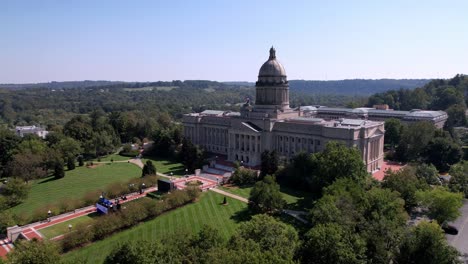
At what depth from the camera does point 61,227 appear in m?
45.6

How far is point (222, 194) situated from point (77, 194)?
80.6ft

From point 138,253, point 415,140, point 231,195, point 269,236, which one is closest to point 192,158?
point 231,195

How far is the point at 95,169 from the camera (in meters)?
75.7

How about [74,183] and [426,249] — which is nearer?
[426,249]

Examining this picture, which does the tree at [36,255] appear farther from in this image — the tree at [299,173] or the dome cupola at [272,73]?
the dome cupola at [272,73]

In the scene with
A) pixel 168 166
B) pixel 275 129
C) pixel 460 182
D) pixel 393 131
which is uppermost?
pixel 275 129

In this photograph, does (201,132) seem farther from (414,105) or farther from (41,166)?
(414,105)

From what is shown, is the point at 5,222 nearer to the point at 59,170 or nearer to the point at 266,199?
the point at 59,170

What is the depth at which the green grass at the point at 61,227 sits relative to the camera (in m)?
43.8

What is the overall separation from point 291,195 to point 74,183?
4030cm

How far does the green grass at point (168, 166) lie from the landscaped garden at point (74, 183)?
4793 millimetres

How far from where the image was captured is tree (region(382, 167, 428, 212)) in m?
47.6

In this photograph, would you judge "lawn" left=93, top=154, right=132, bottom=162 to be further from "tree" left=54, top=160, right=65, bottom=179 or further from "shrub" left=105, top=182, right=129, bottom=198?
"shrub" left=105, top=182, right=129, bottom=198

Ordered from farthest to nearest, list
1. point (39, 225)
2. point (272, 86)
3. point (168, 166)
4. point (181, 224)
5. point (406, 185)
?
1. point (272, 86)
2. point (168, 166)
3. point (406, 185)
4. point (39, 225)
5. point (181, 224)
